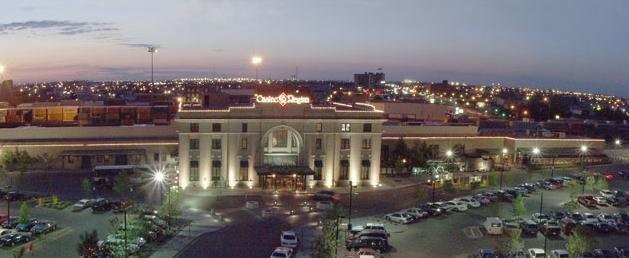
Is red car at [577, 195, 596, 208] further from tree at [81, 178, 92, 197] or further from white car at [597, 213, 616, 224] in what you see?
tree at [81, 178, 92, 197]

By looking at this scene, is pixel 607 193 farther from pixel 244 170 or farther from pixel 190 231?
pixel 190 231

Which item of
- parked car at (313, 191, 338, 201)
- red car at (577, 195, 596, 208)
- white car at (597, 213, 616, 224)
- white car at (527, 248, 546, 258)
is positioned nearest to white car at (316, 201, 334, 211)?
parked car at (313, 191, 338, 201)

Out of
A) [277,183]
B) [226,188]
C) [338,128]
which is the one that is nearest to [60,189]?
[226,188]

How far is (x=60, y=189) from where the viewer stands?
3859 cm

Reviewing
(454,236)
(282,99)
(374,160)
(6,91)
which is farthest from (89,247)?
(6,91)

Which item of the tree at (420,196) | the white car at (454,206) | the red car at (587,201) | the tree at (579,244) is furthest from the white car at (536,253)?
the red car at (587,201)

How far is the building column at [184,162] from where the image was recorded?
40531mm

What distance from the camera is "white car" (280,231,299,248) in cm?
2756

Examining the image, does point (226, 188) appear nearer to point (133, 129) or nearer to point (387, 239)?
point (133, 129)

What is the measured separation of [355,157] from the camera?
42500mm

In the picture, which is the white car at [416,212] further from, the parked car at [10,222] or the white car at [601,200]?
the parked car at [10,222]

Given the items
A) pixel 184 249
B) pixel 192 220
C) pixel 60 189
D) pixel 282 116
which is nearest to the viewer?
pixel 184 249

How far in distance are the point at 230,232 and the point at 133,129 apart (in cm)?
2066

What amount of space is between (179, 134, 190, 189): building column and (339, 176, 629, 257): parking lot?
12402 mm
